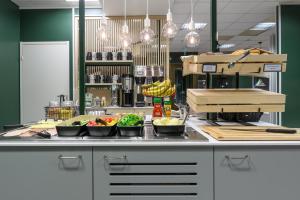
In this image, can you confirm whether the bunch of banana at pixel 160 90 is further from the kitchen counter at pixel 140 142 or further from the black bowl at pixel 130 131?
the kitchen counter at pixel 140 142

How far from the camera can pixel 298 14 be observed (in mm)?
6363

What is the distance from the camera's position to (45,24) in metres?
6.13

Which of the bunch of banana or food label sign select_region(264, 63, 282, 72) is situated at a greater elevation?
food label sign select_region(264, 63, 282, 72)

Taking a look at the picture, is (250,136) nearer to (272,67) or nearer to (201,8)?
(272,67)
